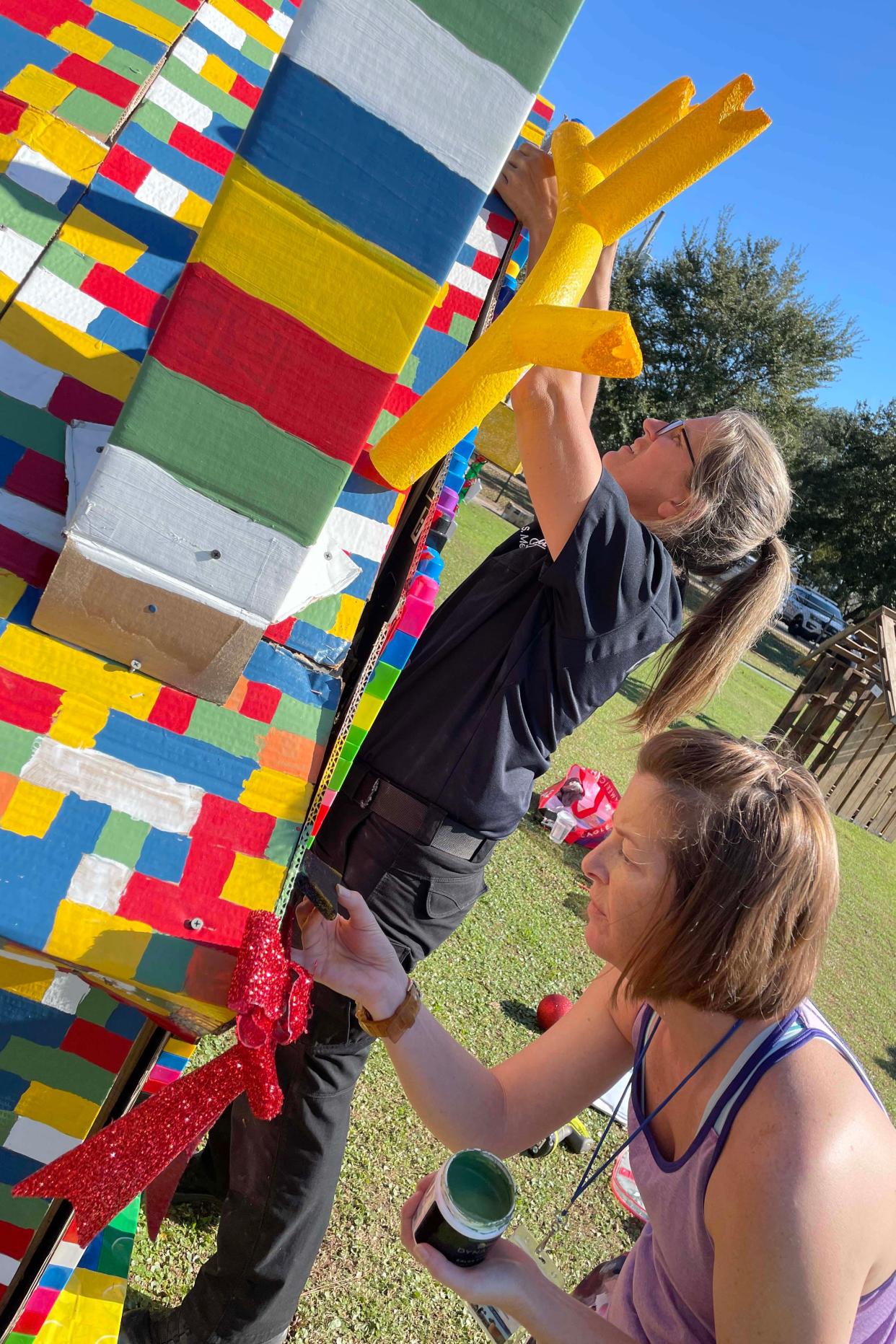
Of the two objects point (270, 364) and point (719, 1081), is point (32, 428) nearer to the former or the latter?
point (270, 364)

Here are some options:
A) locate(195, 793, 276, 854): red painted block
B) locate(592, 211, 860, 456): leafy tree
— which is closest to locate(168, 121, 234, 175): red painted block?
locate(195, 793, 276, 854): red painted block

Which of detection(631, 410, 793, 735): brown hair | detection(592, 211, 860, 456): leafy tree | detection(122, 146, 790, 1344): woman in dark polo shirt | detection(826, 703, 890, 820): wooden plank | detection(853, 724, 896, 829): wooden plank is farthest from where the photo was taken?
detection(592, 211, 860, 456): leafy tree

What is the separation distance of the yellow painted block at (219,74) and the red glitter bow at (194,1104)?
1.06m

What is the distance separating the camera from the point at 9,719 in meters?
0.96

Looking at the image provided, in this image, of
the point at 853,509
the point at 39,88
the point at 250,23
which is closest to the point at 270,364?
the point at 39,88

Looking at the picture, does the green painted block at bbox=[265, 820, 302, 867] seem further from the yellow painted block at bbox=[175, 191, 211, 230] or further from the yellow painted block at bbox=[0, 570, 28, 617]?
the yellow painted block at bbox=[175, 191, 211, 230]

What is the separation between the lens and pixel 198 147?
121 centimetres

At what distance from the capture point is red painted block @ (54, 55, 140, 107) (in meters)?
1.21

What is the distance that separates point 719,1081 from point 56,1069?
0.90 m

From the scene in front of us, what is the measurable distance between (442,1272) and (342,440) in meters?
1.03

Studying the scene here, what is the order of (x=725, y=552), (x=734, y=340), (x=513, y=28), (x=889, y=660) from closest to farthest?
(x=513, y=28) → (x=725, y=552) → (x=889, y=660) → (x=734, y=340)

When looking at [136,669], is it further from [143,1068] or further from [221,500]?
[143,1068]

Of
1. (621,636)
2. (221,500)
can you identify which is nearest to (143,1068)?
(221,500)

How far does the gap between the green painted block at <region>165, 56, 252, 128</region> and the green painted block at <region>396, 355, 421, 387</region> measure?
39cm
